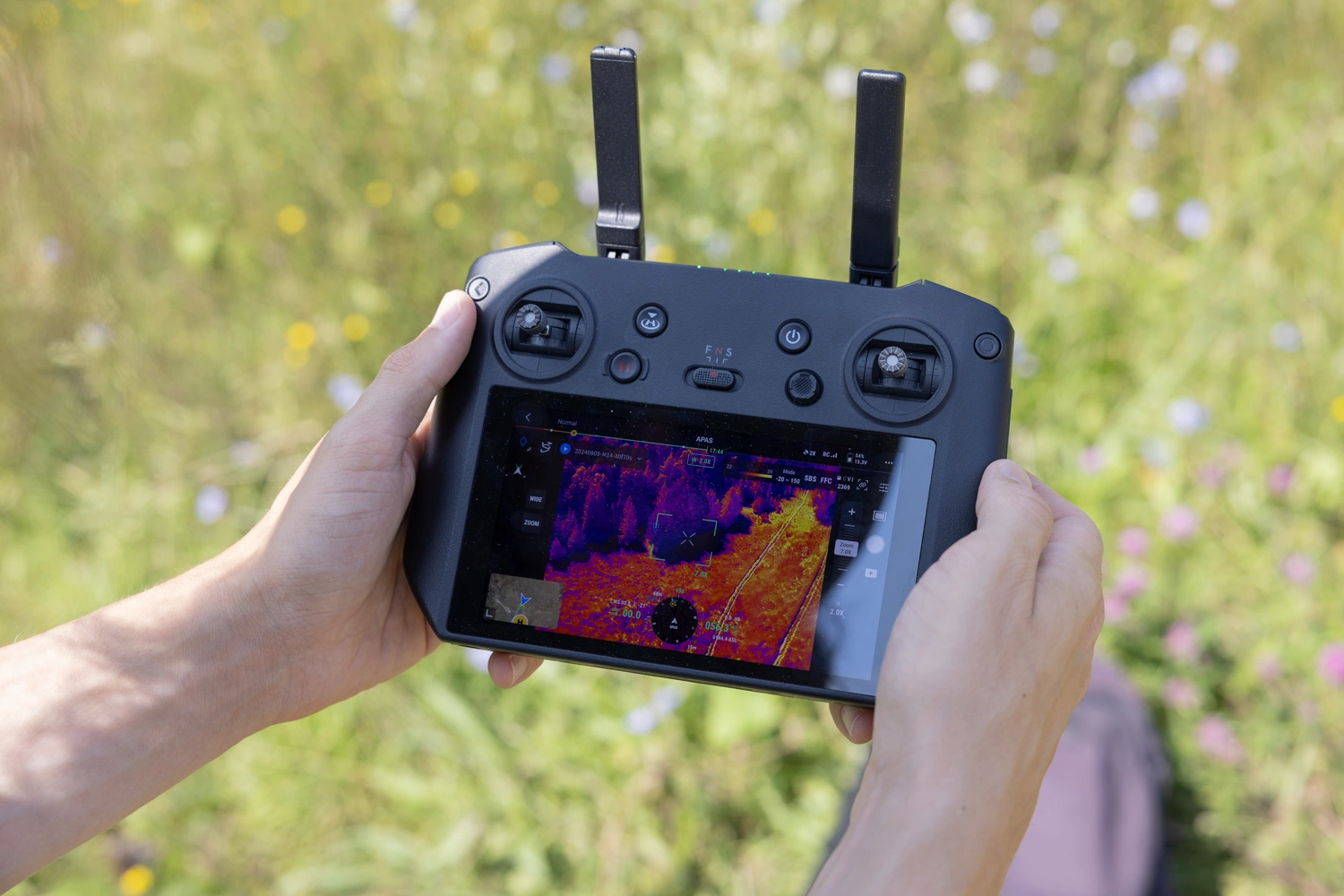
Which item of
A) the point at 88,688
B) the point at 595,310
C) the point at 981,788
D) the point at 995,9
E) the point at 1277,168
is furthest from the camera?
the point at 995,9

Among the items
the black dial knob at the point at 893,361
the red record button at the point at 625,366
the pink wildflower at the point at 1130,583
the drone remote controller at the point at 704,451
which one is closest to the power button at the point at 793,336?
the drone remote controller at the point at 704,451

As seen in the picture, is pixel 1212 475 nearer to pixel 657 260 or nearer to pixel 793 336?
pixel 793 336

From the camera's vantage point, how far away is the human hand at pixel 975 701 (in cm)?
104

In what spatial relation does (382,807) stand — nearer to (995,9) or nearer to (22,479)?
(22,479)

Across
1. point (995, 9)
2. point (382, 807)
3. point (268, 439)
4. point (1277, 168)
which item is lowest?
point (382, 807)

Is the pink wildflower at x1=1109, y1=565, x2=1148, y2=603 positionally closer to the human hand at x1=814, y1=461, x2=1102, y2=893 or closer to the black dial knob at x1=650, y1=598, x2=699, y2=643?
the human hand at x1=814, y1=461, x2=1102, y2=893

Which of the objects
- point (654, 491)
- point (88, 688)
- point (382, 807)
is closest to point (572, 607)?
point (654, 491)

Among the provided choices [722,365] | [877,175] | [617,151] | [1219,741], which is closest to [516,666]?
[722,365]

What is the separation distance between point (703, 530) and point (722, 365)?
25cm

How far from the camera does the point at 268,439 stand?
8.18ft

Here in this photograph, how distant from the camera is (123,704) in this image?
1.29 metres

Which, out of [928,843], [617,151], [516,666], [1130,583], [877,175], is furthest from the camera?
[1130,583]

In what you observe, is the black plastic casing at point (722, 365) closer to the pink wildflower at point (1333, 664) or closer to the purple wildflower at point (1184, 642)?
the purple wildflower at point (1184, 642)

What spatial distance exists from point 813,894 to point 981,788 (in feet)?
0.77
